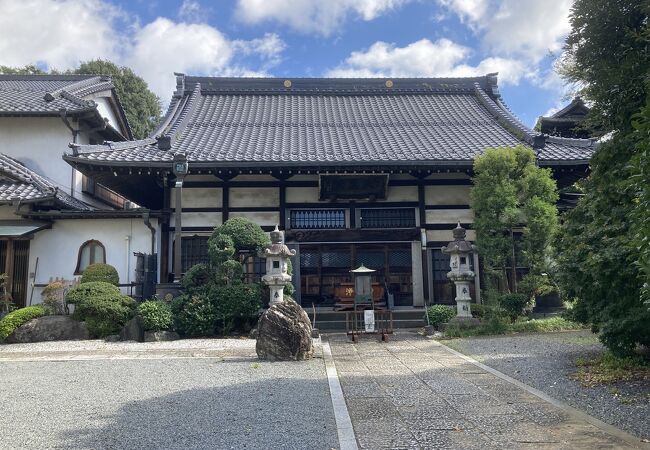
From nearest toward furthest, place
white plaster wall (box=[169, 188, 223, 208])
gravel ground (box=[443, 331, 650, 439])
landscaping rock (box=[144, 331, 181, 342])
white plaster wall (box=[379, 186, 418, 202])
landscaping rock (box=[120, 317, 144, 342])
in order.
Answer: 1. gravel ground (box=[443, 331, 650, 439])
2. landscaping rock (box=[144, 331, 181, 342])
3. landscaping rock (box=[120, 317, 144, 342])
4. white plaster wall (box=[169, 188, 223, 208])
5. white plaster wall (box=[379, 186, 418, 202])

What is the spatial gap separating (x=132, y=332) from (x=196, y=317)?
4.90ft

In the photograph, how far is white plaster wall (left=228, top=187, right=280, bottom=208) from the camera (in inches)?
580

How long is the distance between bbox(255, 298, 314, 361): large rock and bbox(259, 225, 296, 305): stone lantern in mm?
2658

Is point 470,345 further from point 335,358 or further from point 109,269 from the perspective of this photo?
point 109,269

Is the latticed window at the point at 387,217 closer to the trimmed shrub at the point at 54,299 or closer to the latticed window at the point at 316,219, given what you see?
the latticed window at the point at 316,219

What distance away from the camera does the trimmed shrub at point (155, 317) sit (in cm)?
1116

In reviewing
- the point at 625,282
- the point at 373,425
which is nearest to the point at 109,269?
the point at 373,425

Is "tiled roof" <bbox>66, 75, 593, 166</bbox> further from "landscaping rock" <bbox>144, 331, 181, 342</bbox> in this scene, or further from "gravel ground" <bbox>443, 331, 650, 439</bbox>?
"gravel ground" <bbox>443, 331, 650, 439</bbox>

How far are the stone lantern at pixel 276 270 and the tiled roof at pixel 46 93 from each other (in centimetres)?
1096

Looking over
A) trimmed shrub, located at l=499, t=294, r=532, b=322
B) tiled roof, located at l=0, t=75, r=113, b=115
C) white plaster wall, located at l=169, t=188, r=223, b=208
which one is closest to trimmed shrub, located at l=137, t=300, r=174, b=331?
white plaster wall, located at l=169, t=188, r=223, b=208

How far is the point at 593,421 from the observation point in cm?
476

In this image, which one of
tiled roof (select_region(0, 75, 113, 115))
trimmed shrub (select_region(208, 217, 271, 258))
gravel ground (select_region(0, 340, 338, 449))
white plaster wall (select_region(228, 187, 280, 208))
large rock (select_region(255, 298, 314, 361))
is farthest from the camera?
tiled roof (select_region(0, 75, 113, 115))

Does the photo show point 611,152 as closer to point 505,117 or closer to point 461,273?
point 461,273

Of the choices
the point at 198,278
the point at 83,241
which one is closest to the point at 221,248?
the point at 198,278
